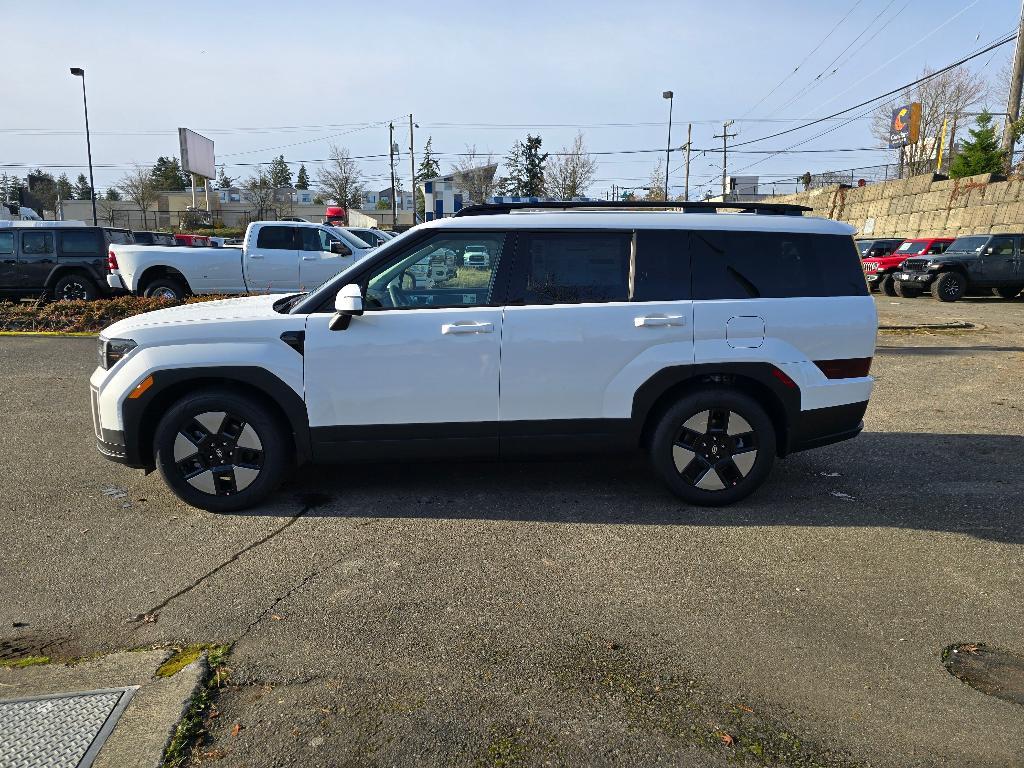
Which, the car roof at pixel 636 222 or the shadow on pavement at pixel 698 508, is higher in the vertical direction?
the car roof at pixel 636 222

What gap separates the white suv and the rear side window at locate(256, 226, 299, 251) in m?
10.2

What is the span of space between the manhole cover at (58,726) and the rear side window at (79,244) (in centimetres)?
1517

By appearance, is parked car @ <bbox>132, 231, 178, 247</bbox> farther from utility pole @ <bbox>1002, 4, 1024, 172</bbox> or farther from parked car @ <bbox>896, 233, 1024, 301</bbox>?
utility pole @ <bbox>1002, 4, 1024, 172</bbox>

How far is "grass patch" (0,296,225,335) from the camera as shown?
12.9 meters

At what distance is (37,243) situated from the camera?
51.2ft

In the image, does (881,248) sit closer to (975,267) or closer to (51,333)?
(975,267)

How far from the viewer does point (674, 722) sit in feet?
8.94

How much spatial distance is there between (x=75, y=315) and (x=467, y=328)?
11323mm

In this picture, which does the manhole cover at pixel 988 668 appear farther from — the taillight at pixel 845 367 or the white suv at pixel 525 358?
the taillight at pixel 845 367

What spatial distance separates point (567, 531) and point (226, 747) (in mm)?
2364

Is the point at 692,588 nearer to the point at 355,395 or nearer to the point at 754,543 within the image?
the point at 754,543

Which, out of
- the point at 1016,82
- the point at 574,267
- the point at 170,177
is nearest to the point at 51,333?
the point at 574,267

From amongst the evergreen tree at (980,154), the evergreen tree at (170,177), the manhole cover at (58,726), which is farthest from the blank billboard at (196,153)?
the manhole cover at (58,726)

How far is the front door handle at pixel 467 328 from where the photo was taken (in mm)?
4578
